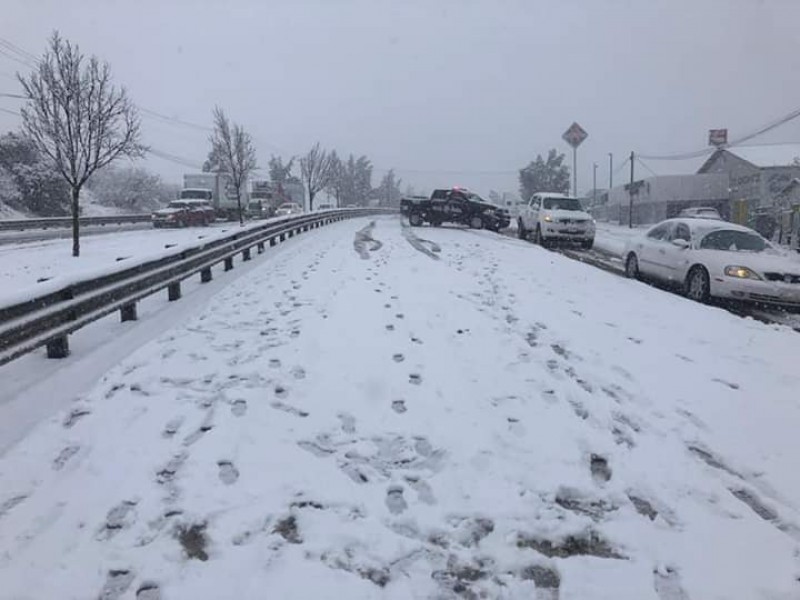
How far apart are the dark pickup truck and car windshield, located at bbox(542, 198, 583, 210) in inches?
285

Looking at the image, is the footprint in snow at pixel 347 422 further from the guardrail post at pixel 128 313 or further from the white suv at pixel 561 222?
the white suv at pixel 561 222

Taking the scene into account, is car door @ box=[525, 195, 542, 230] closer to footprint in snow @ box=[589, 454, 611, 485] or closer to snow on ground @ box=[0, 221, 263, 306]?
snow on ground @ box=[0, 221, 263, 306]

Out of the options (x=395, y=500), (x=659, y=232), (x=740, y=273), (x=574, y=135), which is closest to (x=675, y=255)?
(x=659, y=232)

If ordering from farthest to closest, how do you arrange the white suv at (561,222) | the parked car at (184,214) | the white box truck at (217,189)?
the white box truck at (217,189) → the parked car at (184,214) → the white suv at (561,222)

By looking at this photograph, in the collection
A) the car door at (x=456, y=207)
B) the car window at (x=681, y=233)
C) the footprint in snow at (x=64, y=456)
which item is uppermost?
the car door at (x=456, y=207)

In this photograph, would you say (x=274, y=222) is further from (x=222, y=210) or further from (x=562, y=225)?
(x=222, y=210)

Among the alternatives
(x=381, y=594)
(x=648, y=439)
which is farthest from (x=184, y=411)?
(x=648, y=439)

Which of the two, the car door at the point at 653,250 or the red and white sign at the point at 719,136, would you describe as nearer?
the car door at the point at 653,250

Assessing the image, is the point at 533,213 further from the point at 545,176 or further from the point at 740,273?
the point at 545,176

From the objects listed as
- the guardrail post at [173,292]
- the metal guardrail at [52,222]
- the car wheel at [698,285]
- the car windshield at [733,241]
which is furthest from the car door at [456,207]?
the guardrail post at [173,292]

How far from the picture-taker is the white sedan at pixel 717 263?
10.3 m

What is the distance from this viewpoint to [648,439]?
4.62 m

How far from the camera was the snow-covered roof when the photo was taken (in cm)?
4750

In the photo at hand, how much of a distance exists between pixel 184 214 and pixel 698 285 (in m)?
30.7
